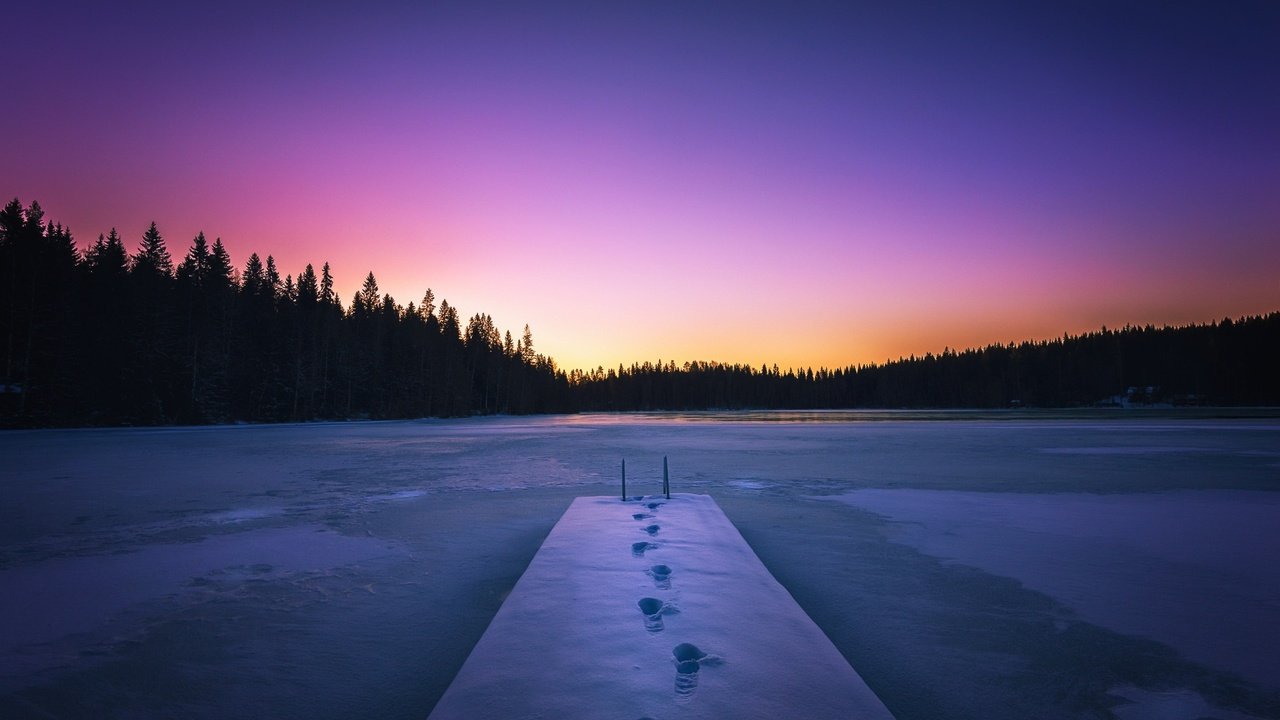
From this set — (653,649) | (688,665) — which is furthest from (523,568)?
(688,665)

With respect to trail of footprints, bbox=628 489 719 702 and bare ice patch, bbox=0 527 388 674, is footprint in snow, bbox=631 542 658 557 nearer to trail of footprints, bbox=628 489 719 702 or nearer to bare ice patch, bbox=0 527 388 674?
trail of footprints, bbox=628 489 719 702

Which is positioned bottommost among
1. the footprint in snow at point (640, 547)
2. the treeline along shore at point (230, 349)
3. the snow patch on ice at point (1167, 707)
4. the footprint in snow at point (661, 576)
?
the snow patch on ice at point (1167, 707)

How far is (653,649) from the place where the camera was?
12.5 feet

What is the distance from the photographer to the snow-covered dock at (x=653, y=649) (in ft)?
10.2

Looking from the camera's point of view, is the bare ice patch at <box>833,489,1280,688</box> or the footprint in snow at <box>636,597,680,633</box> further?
the bare ice patch at <box>833,489,1280,688</box>

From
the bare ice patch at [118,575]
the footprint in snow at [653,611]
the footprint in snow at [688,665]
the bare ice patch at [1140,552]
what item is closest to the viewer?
the footprint in snow at [688,665]

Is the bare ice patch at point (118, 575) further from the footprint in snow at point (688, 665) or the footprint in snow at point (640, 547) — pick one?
the footprint in snow at point (688, 665)

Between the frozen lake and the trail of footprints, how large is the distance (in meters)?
1.31

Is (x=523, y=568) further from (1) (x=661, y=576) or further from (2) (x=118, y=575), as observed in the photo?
(2) (x=118, y=575)

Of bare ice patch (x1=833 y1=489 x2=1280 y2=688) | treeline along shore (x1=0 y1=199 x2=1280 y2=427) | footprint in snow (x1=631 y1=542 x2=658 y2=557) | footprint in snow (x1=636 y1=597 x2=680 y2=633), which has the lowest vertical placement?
bare ice patch (x1=833 y1=489 x2=1280 y2=688)

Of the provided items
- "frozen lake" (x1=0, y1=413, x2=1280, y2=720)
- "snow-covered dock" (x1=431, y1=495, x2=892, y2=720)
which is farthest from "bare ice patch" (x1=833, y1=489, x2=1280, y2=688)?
"snow-covered dock" (x1=431, y1=495, x2=892, y2=720)

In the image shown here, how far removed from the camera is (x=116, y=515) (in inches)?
404

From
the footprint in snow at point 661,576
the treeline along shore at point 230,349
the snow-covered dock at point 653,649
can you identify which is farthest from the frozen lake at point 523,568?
the treeline along shore at point 230,349

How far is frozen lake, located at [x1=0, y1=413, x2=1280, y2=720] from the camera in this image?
3.92 meters
